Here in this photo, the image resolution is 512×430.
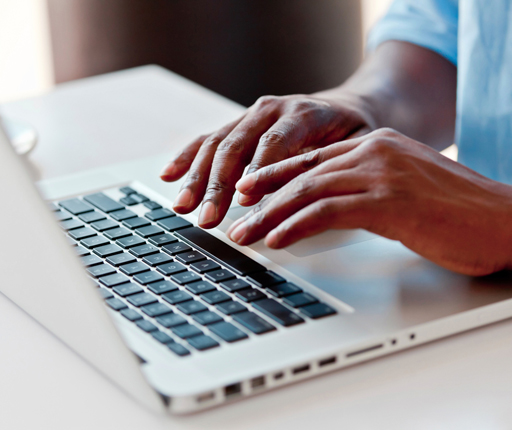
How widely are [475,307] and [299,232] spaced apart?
0.47 feet

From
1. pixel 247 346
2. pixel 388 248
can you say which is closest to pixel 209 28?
pixel 388 248

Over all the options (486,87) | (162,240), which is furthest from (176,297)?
(486,87)

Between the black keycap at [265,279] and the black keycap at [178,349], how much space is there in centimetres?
10

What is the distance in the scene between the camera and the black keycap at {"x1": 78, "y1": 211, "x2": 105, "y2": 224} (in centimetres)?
69

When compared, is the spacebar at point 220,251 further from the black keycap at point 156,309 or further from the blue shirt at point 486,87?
the blue shirt at point 486,87

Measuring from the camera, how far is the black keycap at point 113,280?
549mm

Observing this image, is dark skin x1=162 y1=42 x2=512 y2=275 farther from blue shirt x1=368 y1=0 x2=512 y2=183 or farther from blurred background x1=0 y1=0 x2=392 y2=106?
blurred background x1=0 y1=0 x2=392 y2=106

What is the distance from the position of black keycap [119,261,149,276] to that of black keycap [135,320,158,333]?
0.09m

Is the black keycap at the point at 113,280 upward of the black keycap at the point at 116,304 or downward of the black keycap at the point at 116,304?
downward

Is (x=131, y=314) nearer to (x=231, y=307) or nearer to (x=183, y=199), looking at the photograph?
(x=231, y=307)

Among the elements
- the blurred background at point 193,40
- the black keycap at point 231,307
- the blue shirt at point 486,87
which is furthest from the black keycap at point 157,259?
the blurred background at point 193,40

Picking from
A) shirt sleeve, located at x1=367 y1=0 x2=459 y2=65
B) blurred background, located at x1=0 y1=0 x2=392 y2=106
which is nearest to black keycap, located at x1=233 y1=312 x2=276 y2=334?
shirt sleeve, located at x1=367 y1=0 x2=459 y2=65

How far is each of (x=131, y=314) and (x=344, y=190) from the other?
193 mm

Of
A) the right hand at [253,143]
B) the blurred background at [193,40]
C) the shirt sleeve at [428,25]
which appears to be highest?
the shirt sleeve at [428,25]
